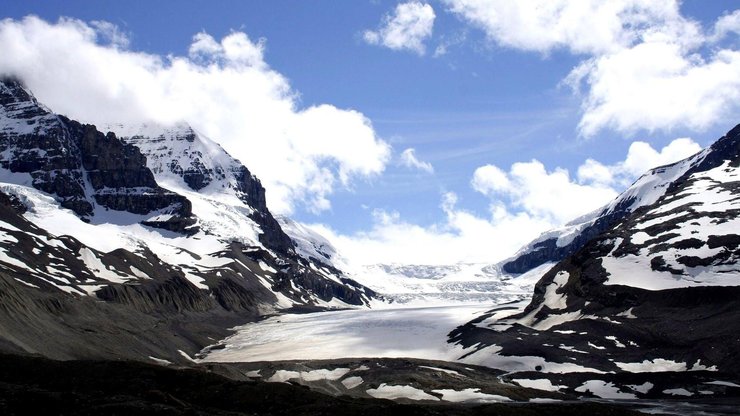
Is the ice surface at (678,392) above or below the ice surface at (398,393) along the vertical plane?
below

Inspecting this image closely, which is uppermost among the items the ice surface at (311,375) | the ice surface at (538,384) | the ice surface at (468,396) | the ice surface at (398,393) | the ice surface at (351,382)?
the ice surface at (311,375)

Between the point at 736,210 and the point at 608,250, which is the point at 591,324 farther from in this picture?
the point at 736,210

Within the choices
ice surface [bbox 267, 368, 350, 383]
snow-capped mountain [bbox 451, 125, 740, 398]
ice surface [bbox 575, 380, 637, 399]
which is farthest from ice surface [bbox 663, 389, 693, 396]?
ice surface [bbox 267, 368, 350, 383]

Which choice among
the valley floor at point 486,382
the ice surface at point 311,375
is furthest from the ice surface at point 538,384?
the ice surface at point 311,375

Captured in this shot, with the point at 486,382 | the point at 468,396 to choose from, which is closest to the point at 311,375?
the point at 486,382

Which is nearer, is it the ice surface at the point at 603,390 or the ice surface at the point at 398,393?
the ice surface at the point at 398,393

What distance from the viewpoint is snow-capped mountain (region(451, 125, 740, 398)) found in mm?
115625

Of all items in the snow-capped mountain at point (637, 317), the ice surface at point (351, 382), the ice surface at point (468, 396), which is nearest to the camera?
the ice surface at point (468, 396)

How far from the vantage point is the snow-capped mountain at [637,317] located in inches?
4552

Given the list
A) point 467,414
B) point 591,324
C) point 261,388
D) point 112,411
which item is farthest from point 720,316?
point 112,411

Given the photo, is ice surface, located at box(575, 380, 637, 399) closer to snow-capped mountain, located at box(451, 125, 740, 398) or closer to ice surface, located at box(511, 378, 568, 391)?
snow-capped mountain, located at box(451, 125, 740, 398)

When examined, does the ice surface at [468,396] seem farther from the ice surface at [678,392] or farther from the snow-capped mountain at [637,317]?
the ice surface at [678,392]

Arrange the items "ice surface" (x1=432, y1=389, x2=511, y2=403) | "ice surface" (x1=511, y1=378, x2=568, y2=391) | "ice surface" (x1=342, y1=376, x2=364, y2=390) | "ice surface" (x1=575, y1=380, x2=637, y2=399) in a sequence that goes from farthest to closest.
Answer: "ice surface" (x1=342, y1=376, x2=364, y2=390)
"ice surface" (x1=511, y1=378, x2=568, y2=391)
"ice surface" (x1=575, y1=380, x2=637, y2=399)
"ice surface" (x1=432, y1=389, x2=511, y2=403)

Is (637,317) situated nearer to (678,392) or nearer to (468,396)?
(678,392)
